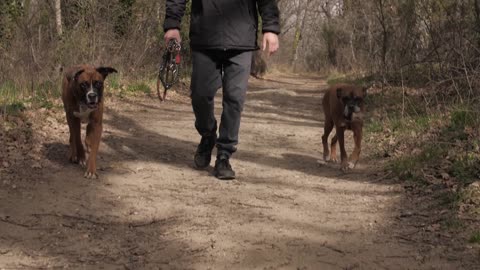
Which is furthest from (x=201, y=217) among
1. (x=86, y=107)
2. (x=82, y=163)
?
(x=82, y=163)

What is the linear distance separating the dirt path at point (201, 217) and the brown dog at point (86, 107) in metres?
0.18

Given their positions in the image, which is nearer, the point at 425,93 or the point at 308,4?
the point at 425,93

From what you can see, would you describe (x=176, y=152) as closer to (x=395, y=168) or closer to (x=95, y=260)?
(x=395, y=168)

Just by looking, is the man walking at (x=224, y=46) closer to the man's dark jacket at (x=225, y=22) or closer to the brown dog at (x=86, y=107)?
the man's dark jacket at (x=225, y=22)

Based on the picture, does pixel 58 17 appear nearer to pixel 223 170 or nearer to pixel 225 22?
pixel 225 22

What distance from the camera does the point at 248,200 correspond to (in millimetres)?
4562

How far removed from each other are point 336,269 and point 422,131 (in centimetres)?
429

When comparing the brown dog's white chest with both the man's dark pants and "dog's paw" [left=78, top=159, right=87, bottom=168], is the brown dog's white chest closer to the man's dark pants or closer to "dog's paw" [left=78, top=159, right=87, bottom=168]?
"dog's paw" [left=78, top=159, right=87, bottom=168]

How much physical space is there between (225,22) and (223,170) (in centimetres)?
144

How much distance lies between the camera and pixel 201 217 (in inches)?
159

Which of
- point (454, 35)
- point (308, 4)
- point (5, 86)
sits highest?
point (308, 4)

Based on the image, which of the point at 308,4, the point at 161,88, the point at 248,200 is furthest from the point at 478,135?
the point at 308,4

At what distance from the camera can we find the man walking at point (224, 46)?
4.95m

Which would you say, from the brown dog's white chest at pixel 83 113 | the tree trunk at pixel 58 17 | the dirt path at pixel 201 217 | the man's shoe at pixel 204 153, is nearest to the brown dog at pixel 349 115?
the dirt path at pixel 201 217
